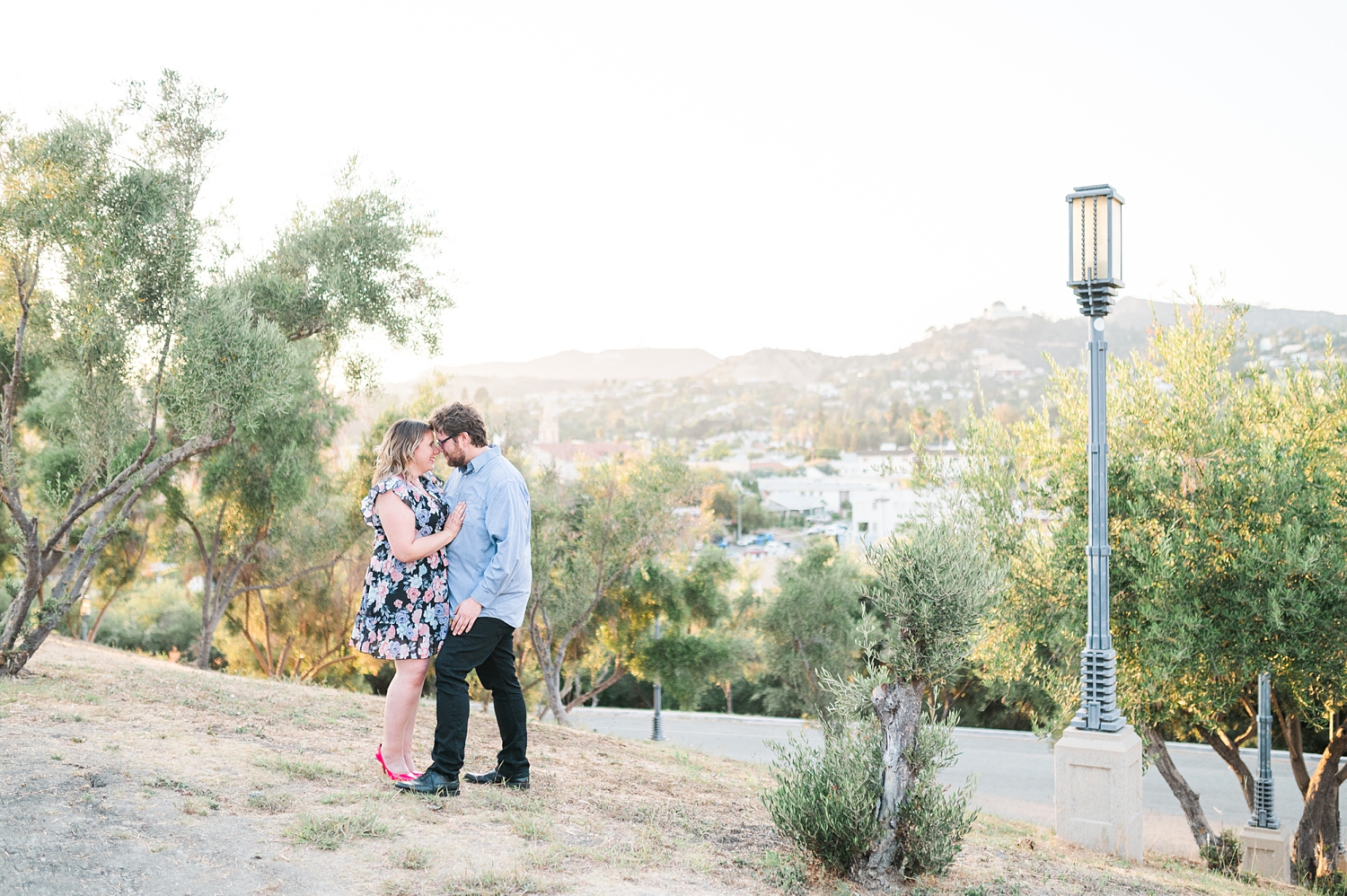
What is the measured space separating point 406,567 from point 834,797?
234 centimetres

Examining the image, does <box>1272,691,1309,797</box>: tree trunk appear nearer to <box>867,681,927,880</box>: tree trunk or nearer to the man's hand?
<box>867,681,927,880</box>: tree trunk

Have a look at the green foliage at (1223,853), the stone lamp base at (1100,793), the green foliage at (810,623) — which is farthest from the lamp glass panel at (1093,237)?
the green foliage at (810,623)

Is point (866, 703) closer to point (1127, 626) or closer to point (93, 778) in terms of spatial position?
point (93, 778)

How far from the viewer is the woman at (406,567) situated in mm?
4406

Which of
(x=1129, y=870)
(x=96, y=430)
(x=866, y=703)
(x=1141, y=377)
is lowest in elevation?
(x=1129, y=870)

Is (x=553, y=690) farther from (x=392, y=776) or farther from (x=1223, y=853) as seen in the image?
(x=392, y=776)

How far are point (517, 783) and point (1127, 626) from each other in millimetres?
6582

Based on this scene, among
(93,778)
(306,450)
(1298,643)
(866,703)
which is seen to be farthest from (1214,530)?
(306,450)

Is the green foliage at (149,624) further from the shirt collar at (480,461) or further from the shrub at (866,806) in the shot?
the shrub at (866,806)

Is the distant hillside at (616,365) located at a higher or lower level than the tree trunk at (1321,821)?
higher

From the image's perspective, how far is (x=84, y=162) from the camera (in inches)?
281

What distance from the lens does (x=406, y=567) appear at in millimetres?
4602

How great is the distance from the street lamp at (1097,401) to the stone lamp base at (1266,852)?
5.53m

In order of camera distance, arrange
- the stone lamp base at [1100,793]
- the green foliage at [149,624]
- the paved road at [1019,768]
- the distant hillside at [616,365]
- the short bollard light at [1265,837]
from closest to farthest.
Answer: the stone lamp base at [1100,793] → the short bollard light at [1265,837] → the paved road at [1019,768] → the green foliage at [149,624] → the distant hillside at [616,365]
